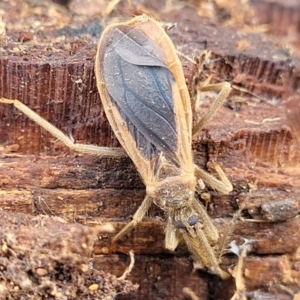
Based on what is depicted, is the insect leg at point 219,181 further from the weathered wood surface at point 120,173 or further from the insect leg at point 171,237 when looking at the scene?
the insect leg at point 171,237

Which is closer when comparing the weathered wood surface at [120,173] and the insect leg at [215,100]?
the weathered wood surface at [120,173]

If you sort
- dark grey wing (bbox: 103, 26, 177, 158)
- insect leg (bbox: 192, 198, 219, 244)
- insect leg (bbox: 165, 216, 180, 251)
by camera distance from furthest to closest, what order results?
insect leg (bbox: 192, 198, 219, 244) → insect leg (bbox: 165, 216, 180, 251) → dark grey wing (bbox: 103, 26, 177, 158)

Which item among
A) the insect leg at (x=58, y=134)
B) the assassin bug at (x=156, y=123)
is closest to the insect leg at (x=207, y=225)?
the assassin bug at (x=156, y=123)

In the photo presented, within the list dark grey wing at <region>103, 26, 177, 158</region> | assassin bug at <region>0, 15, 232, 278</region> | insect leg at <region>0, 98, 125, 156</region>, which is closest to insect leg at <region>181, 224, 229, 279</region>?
assassin bug at <region>0, 15, 232, 278</region>

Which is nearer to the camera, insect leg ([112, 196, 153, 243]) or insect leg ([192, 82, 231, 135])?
insect leg ([112, 196, 153, 243])

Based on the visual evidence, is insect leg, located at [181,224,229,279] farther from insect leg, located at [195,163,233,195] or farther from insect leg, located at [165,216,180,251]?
insect leg, located at [195,163,233,195]

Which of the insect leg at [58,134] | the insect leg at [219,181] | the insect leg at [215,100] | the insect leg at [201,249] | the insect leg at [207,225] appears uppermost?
the insect leg at [215,100]

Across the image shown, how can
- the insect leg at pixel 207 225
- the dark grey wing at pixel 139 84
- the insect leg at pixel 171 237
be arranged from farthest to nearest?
1. the insect leg at pixel 207 225
2. the insect leg at pixel 171 237
3. the dark grey wing at pixel 139 84
